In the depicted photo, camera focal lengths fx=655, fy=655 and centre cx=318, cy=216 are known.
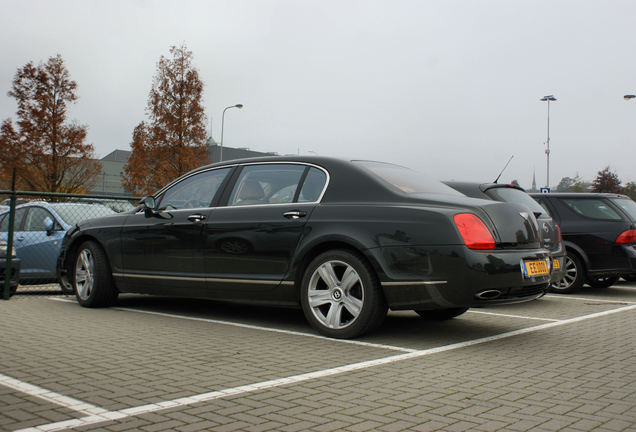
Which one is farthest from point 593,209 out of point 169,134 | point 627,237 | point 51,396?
point 169,134

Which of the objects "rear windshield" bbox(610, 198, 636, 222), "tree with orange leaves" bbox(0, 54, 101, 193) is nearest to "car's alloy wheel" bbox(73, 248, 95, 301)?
"rear windshield" bbox(610, 198, 636, 222)

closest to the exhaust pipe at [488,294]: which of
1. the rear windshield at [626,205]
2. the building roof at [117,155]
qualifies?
the rear windshield at [626,205]

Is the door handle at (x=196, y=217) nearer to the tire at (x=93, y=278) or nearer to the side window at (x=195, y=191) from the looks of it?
the side window at (x=195, y=191)

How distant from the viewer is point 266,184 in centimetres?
635

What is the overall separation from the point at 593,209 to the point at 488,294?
594 cm

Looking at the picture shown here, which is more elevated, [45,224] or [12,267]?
[45,224]

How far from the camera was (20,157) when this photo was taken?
3173 cm

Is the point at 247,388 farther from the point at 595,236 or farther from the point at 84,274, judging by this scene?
the point at 595,236

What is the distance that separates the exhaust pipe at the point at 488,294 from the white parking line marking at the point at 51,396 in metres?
2.98

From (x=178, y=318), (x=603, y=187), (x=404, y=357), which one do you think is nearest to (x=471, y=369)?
→ (x=404, y=357)

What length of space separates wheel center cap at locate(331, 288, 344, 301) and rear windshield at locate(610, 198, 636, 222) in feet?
21.1

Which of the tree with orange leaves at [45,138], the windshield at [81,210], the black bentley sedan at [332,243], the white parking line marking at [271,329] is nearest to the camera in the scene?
the black bentley sedan at [332,243]

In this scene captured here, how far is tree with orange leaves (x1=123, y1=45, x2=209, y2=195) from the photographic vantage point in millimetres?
33750

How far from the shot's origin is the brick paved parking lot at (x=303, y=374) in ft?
11.1
